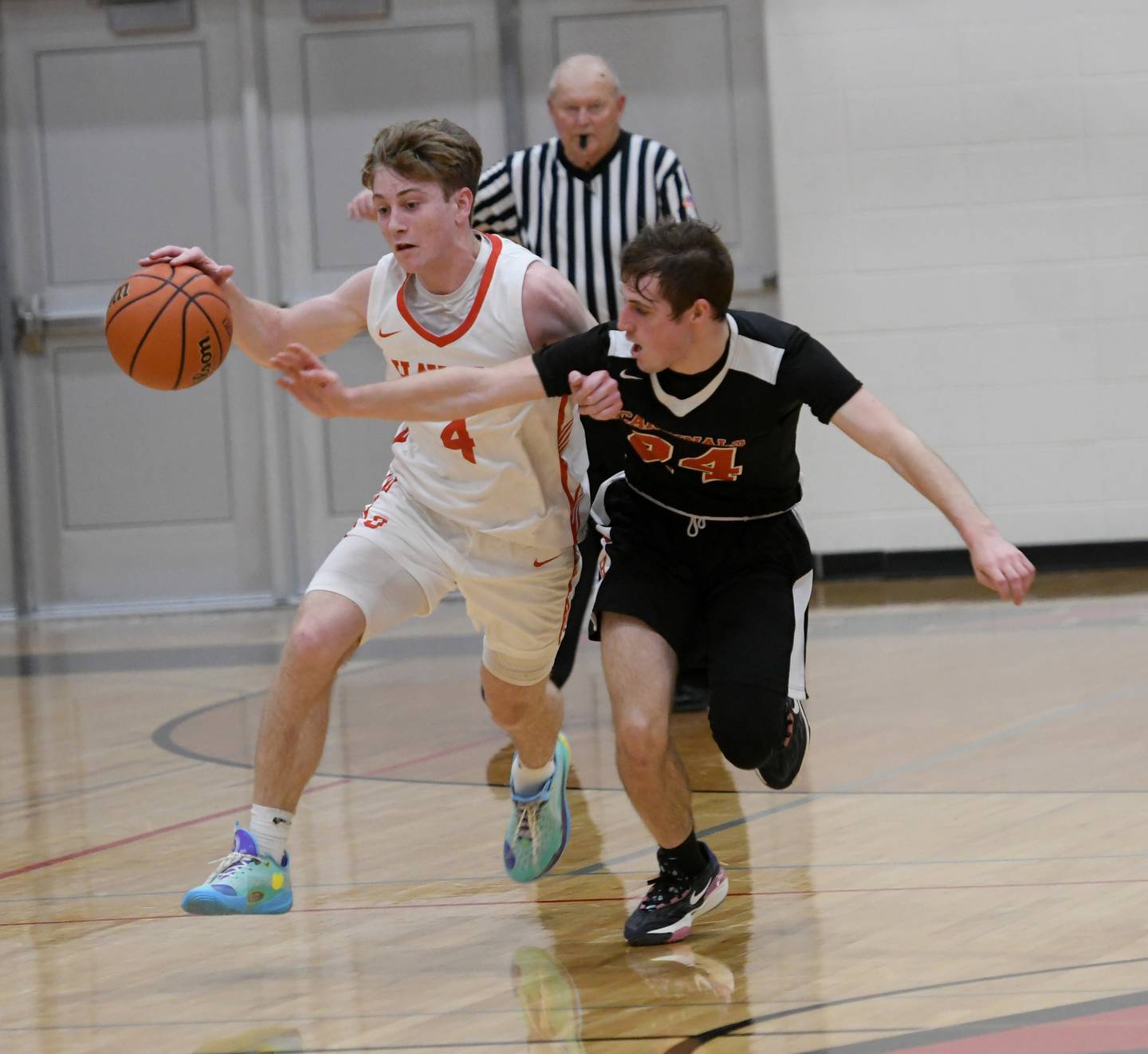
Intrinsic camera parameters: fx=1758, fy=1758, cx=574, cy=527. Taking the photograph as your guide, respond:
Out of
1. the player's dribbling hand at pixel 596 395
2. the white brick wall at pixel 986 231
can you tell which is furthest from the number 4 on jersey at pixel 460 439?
the white brick wall at pixel 986 231

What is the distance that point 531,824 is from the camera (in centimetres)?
376

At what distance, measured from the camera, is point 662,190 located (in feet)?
17.6

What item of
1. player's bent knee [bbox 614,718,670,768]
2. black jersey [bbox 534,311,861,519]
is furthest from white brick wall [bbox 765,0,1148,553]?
player's bent knee [bbox 614,718,670,768]

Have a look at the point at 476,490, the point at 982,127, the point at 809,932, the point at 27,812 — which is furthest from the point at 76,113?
the point at 809,932

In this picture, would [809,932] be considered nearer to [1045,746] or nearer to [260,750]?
[260,750]

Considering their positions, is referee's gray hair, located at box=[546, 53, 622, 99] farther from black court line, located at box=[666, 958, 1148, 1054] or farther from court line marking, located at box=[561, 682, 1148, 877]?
black court line, located at box=[666, 958, 1148, 1054]

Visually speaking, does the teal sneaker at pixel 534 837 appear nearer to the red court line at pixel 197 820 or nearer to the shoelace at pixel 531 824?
the shoelace at pixel 531 824

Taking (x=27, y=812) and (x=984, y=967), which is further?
(x=27, y=812)

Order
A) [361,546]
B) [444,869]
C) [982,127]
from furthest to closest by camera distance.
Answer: [982,127] → [444,869] → [361,546]

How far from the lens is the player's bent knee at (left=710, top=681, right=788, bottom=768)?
129 inches

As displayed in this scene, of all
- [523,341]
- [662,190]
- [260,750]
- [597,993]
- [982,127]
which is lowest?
[597,993]

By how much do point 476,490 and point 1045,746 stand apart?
2.01 metres

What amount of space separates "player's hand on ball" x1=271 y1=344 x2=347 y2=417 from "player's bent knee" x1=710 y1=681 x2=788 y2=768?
2.88 ft

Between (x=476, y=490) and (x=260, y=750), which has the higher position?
(x=476, y=490)
